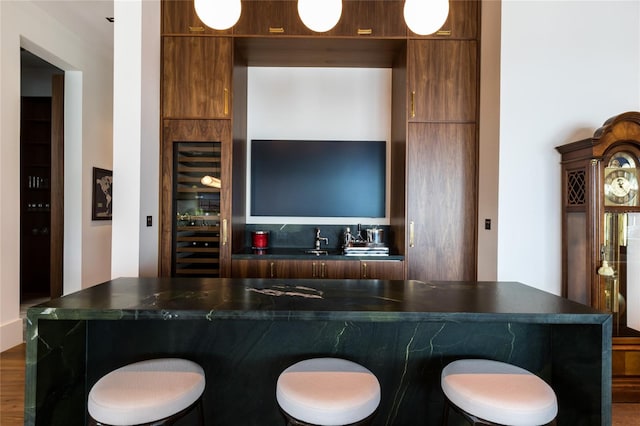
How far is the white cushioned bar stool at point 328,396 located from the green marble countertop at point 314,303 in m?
0.23

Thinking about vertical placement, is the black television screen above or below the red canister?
above

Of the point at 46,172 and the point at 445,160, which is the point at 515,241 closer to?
the point at 445,160

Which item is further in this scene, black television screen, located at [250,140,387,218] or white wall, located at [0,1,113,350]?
black television screen, located at [250,140,387,218]

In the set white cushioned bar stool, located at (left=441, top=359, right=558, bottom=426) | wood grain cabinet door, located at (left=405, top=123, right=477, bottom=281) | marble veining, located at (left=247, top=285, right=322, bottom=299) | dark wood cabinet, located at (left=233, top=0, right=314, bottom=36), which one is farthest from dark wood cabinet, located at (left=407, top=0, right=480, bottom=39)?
white cushioned bar stool, located at (left=441, top=359, right=558, bottom=426)

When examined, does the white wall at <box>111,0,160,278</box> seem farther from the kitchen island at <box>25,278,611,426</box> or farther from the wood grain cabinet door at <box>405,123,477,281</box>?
the wood grain cabinet door at <box>405,123,477,281</box>

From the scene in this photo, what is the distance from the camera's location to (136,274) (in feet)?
8.90

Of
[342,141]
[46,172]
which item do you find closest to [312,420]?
[342,141]

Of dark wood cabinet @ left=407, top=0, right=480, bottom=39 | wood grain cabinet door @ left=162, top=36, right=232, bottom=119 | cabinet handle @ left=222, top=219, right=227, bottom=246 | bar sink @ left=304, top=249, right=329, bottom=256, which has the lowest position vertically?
bar sink @ left=304, top=249, right=329, bottom=256

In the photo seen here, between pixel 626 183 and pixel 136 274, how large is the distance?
11.5 feet

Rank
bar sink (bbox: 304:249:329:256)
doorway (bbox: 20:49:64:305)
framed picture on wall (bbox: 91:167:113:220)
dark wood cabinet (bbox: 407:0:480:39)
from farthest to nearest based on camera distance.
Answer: doorway (bbox: 20:49:64:305) < framed picture on wall (bbox: 91:167:113:220) < bar sink (bbox: 304:249:329:256) < dark wood cabinet (bbox: 407:0:480:39)

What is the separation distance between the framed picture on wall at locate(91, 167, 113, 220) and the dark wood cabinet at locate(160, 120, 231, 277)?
5.94ft

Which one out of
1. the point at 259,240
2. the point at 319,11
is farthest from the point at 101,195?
the point at 319,11

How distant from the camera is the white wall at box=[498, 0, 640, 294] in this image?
2699mm

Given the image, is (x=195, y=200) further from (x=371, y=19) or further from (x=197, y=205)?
(x=371, y=19)
